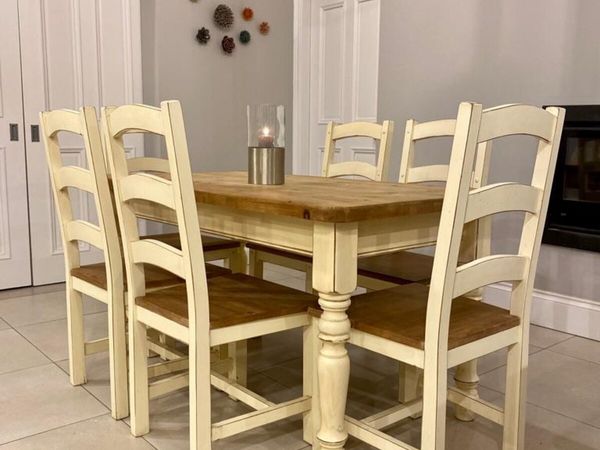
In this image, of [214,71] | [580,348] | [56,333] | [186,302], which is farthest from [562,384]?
[214,71]

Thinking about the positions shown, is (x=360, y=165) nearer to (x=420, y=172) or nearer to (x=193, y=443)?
(x=420, y=172)

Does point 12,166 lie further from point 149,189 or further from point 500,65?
point 500,65

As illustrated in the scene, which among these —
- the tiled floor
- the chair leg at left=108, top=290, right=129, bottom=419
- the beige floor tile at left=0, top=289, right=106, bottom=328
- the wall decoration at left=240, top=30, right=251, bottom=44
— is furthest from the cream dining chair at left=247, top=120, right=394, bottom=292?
the wall decoration at left=240, top=30, right=251, bottom=44

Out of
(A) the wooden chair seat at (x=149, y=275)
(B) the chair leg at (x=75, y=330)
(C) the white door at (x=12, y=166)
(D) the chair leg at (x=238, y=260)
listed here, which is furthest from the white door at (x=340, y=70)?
(B) the chair leg at (x=75, y=330)

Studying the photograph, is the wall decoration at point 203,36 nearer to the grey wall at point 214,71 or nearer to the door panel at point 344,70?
the grey wall at point 214,71

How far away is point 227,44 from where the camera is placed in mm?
4672

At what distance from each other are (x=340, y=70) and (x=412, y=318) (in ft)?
10.8

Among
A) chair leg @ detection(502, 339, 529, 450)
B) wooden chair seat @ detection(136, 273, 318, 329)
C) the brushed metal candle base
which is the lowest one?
chair leg @ detection(502, 339, 529, 450)

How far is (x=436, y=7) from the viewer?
3.52m

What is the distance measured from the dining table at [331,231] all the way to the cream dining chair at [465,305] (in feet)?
0.27

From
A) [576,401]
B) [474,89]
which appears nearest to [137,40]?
[474,89]

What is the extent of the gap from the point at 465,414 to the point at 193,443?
97cm

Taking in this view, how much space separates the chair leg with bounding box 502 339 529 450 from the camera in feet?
5.52

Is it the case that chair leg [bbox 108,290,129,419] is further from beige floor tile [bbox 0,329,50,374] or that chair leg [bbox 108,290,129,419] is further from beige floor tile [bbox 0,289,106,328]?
beige floor tile [bbox 0,289,106,328]
